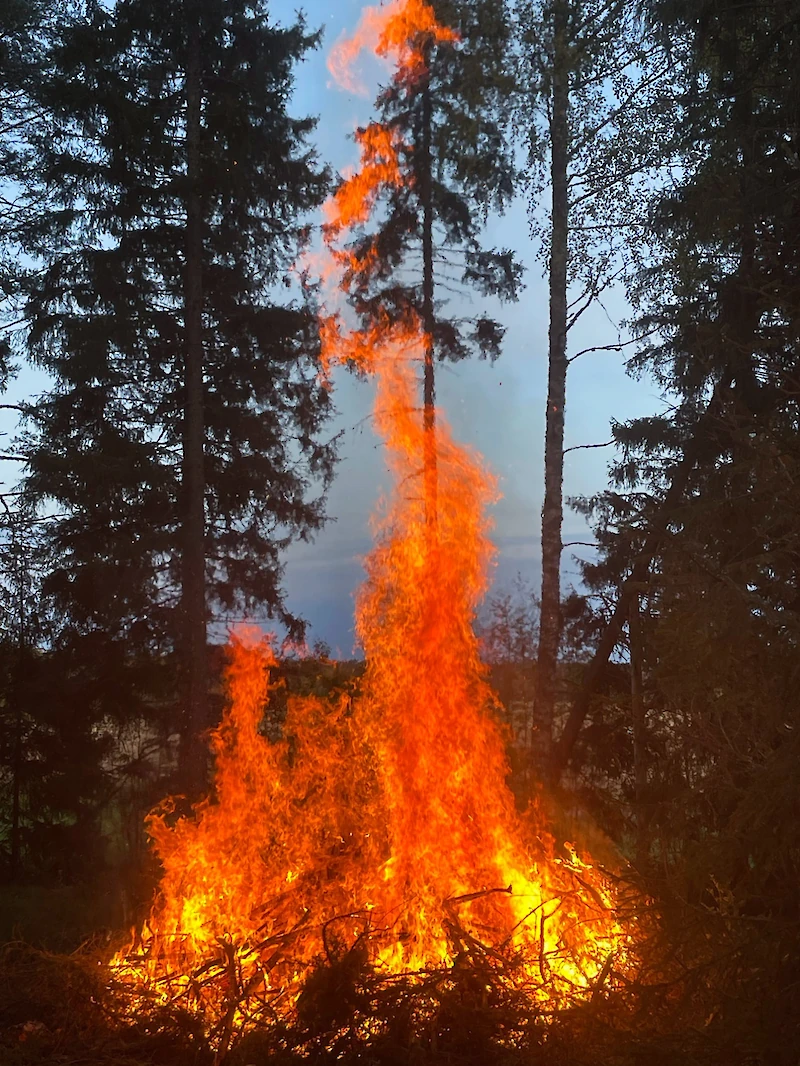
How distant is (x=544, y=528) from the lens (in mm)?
10672

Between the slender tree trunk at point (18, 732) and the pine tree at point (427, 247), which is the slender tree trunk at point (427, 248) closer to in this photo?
the pine tree at point (427, 247)

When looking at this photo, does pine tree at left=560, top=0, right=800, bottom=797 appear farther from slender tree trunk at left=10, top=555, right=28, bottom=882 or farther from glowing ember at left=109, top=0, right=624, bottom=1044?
slender tree trunk at left=10, top=555, right=28, bottom=882

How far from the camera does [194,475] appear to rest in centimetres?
1087

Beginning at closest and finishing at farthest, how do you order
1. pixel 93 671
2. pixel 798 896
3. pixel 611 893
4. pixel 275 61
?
pixel 798 896, pixel 611 893, pixel 93 671, pixel 275 61

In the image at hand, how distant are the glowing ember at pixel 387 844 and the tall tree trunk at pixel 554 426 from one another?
5.84 feet

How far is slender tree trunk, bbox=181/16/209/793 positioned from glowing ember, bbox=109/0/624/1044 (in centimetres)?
140

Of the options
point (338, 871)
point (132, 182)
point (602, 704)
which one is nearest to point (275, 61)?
point (132, 182)

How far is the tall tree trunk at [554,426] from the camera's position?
10555 mm

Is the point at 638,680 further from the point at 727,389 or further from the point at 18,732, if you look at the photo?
the point at 18,732

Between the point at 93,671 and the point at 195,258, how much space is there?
5822 mm

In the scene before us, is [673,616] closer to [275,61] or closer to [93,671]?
[93,671]

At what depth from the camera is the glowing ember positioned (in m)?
5.84

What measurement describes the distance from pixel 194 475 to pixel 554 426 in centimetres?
491

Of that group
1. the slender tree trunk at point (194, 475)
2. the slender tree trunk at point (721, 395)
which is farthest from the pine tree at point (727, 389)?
the slender tree trunk at point (194, 475)
